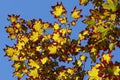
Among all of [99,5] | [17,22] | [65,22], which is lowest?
[99,5]

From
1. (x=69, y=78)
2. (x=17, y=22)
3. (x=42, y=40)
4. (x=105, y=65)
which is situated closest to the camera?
(x=105, y=65)

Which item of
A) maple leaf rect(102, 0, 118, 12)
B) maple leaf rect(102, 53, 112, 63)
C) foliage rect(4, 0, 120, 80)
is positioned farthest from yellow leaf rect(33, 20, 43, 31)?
maple leaf rect(102, 0, 118, 12)

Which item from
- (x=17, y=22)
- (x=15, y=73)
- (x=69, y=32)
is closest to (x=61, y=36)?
(x=69, y=32)

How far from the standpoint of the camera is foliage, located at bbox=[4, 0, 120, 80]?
14.7 feet

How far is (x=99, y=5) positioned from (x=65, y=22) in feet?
6.92

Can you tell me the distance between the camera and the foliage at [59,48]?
4.47 meters

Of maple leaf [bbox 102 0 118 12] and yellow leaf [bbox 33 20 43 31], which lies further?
→ yellow leaf [bbox 33 20 43 31]

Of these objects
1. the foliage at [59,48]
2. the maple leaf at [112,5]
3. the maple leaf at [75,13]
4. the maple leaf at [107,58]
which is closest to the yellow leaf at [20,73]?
the foliage at [59,48]

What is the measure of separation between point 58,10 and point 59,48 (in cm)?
76

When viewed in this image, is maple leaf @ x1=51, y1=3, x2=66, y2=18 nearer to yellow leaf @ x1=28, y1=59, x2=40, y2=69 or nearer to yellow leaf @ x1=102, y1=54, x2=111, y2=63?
yellow leaf @ x1=28, y1=59, x2=40, y2=69

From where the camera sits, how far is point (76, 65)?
625cm

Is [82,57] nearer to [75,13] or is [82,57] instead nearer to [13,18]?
[75,13]

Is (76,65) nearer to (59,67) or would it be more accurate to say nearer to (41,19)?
(59,67)

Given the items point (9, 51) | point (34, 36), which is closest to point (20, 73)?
point (9, 51)
